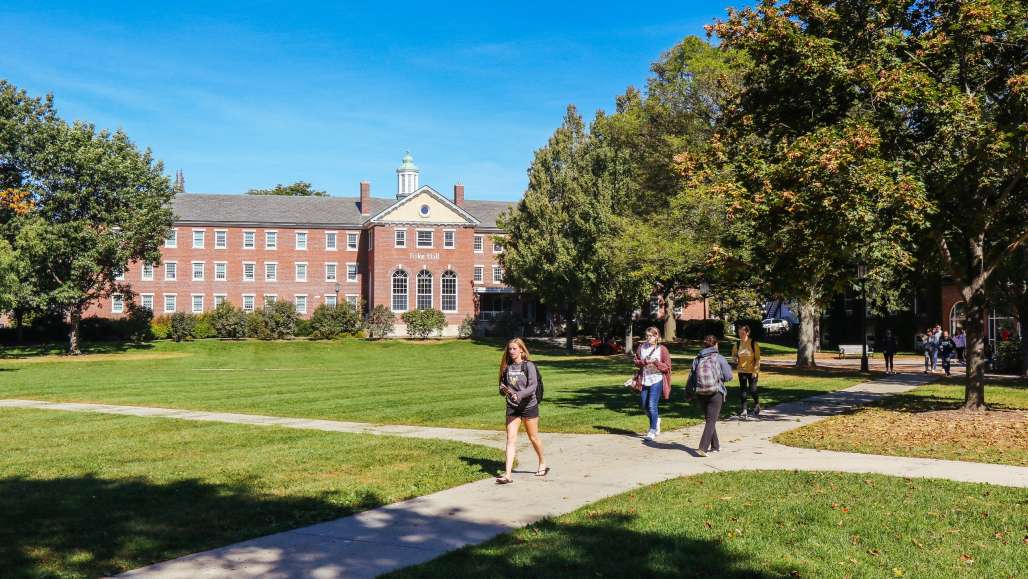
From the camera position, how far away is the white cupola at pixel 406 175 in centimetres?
7619

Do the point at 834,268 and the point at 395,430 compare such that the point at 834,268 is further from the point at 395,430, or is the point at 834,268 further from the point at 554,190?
the point at 554,190

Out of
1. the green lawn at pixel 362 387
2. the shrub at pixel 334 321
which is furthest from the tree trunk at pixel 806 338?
the shrub at pixel 334 321

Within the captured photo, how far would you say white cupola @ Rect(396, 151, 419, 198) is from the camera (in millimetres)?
76188

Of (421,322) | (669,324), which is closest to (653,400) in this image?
(669,324)

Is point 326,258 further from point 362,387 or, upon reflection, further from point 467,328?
point 362,387

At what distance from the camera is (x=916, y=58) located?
16.0 meters

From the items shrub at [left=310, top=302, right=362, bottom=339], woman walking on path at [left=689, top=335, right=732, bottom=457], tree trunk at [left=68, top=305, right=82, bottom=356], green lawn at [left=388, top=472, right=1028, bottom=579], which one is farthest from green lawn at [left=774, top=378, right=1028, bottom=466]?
shrub at [left=310, top=302, right=362, bottom=339]

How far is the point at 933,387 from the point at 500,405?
13.6m

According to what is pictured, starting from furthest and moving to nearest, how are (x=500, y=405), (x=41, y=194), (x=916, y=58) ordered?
(x=41, y=194), (x=500, y=405), (x=916, y=58)

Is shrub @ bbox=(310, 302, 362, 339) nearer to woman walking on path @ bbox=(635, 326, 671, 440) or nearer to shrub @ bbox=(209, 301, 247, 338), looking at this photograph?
shrub @ bbox=(209, 301, 247, 338)

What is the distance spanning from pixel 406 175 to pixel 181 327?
84.0 feet

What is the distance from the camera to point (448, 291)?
67.8 m

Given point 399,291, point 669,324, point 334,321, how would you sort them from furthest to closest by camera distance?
point 399,291 < point 334,321 < point 669,324

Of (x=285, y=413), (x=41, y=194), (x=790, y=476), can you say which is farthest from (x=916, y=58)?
(x=41, y=194)
